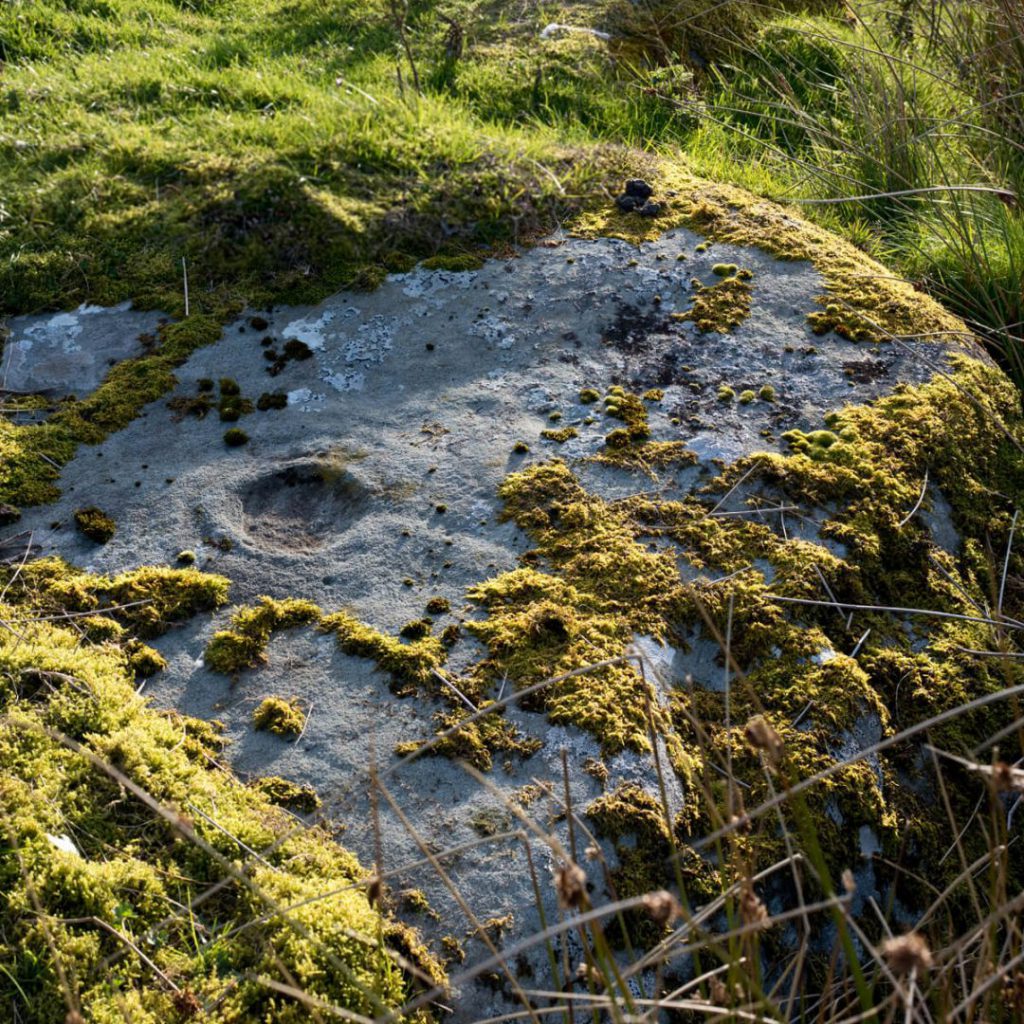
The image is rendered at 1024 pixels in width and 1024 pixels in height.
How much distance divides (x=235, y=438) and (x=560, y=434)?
1.25 m

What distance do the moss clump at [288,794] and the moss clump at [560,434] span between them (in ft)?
5.28

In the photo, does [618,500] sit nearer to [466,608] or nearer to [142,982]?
[466,608]

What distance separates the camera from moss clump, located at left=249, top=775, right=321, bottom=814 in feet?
8.61

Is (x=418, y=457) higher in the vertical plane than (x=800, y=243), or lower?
lower

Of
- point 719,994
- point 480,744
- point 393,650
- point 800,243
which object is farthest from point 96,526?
point 800,243

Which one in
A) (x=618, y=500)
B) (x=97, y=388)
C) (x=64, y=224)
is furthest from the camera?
(x=64, y=224)

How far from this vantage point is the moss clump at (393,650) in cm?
291

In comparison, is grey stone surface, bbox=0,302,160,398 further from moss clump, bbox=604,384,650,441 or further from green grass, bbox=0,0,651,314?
moss clump, bbox=604,384,650,441

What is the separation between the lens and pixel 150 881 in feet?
7.61

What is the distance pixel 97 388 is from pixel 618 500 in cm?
218

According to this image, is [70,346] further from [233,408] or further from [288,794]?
[288,794]

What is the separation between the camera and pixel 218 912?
2.31 meters

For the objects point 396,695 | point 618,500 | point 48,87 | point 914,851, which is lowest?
point 914,851

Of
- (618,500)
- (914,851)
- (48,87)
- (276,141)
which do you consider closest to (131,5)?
(48,87)
